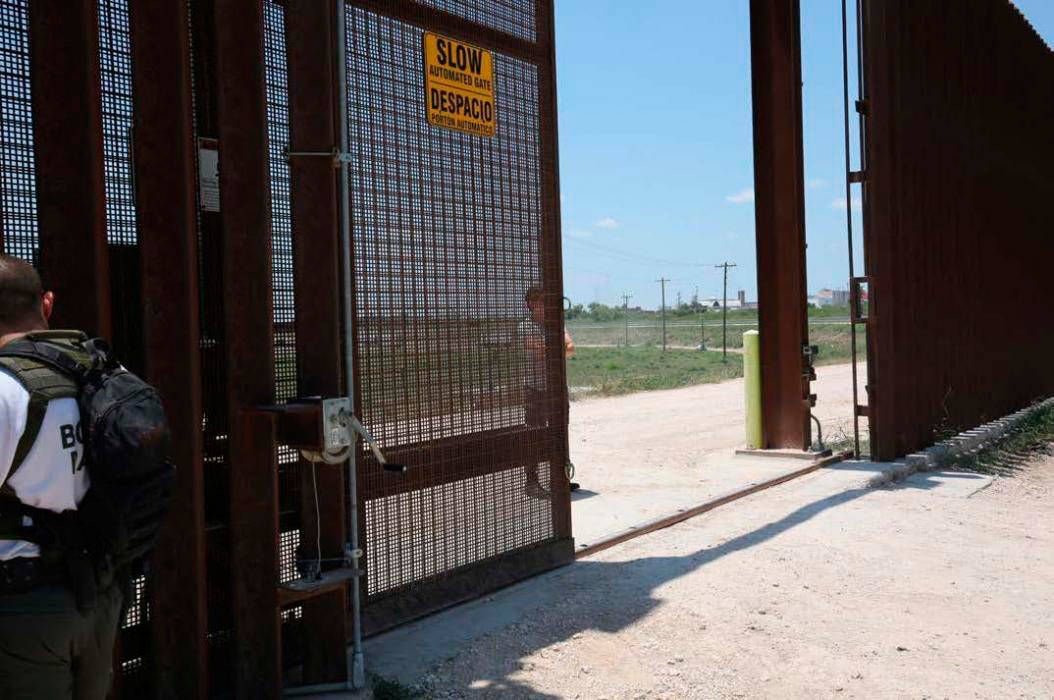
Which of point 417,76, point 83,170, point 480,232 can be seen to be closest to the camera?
point 83,170

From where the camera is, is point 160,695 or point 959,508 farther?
point 959,508

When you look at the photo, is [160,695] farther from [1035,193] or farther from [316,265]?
[1035,193]

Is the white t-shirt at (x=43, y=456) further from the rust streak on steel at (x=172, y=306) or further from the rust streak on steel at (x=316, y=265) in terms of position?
the rust streak on steel at (x=316, y=265)

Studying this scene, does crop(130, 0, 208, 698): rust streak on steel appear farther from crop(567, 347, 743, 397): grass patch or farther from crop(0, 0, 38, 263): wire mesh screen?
crop(567, 347, 743, 397): grass patch

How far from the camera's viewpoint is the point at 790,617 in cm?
468

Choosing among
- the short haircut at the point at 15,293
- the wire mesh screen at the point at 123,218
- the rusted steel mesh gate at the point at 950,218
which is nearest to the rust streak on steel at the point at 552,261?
the wire mesh screen at the point at 123,218

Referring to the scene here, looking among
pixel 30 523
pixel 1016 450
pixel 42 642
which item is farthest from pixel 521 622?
pixel 1016 450

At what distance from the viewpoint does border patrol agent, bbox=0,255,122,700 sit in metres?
2.22

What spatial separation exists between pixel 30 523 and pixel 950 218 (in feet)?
33.7

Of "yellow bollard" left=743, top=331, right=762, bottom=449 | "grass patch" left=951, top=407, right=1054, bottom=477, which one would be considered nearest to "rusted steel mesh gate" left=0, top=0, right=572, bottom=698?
"yellow bollard" left=743, top=331, right=762, bottom=449

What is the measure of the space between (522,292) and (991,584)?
310cm

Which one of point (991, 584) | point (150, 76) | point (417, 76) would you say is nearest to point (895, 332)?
point (991, 584)

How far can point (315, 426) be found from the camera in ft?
11.5

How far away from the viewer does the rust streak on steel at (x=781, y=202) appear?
9.13m
